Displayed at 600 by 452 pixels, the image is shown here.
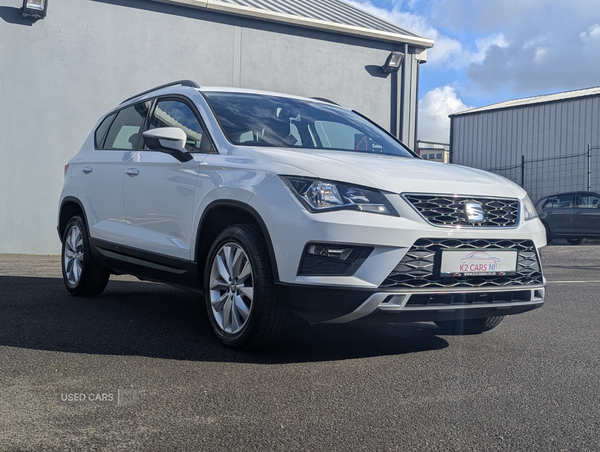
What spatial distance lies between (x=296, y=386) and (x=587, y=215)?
15583 millimetres

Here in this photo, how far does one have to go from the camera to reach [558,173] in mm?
24672

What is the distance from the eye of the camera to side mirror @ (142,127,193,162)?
4496 mm

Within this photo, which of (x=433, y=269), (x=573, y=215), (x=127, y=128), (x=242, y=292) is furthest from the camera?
(x=573, y=215)

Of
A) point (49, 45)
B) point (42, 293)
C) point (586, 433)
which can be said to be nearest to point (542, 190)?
point (49, 45)

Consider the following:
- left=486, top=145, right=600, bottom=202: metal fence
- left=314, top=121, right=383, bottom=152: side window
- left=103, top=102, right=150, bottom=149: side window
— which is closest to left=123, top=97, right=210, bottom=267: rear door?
left=103, top=102, right=150, bottom=149: side window

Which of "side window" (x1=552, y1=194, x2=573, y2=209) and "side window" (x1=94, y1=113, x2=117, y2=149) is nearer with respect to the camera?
"side window" (x1=94, y1=113, x2=117, y2=149)

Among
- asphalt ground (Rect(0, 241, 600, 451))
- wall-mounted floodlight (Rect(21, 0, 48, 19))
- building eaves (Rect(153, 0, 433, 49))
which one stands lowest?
asphalt ground (Rect(0, 241, 600, 451))

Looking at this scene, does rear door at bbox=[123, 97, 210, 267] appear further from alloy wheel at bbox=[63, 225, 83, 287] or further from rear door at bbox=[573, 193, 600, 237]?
rear door at bbox=[573, 193, 600, 237]

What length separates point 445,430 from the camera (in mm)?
2707

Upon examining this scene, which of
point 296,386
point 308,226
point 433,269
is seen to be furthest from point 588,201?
point 296,386

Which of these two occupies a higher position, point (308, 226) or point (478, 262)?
point (308, 226)

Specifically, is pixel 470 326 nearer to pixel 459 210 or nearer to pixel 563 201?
pixel 459 210

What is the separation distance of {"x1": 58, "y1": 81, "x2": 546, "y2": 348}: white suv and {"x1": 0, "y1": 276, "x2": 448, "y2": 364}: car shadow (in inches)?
9.6

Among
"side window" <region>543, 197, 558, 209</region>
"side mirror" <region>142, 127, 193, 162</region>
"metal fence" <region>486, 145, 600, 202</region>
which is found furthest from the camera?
"metal fence" <region>486, 145, 600, 202</region>
